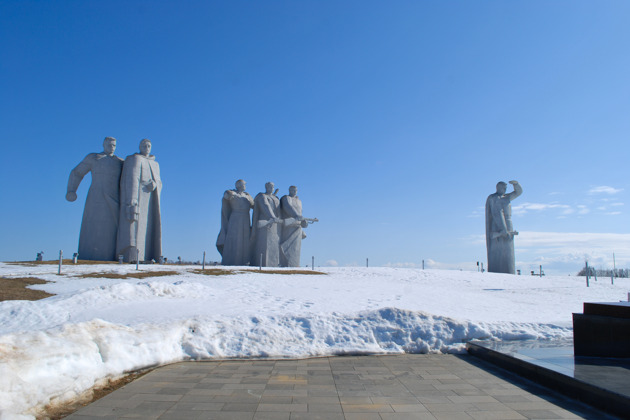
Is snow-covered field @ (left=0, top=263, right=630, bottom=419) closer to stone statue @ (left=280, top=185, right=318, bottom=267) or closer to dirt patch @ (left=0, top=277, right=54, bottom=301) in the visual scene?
dirt patch @ (left=0, top=277, right=54, bottom=301)

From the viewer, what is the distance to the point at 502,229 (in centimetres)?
2719

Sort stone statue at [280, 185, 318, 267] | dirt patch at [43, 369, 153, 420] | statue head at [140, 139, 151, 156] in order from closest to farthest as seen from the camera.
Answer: dirt patch at [43, 369, 153, 420]
statue head at [140, 139, 151, 156]
stone statue at [280, 185, 318, 267]

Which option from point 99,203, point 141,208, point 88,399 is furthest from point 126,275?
point 88,399

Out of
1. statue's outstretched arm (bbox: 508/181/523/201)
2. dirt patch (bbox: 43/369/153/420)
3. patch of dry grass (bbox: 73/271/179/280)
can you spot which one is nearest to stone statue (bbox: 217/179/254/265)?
patch of dry grass (bbox: 73/271/179/280)

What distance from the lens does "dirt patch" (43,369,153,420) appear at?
4.33 metres

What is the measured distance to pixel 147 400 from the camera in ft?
15.7

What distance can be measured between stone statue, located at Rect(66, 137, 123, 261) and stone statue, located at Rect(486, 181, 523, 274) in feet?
73.0

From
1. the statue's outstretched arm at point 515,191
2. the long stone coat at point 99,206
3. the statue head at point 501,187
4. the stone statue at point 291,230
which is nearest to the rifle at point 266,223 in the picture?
the stone statue at point 291,230

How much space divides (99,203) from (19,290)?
10.4 m

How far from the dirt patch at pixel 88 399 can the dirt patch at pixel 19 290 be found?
551 cm

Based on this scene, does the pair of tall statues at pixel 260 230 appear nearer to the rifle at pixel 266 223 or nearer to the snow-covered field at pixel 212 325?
the rifle at pixel 266 223

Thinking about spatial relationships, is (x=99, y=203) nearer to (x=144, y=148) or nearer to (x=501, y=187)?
(x=144, y=148)

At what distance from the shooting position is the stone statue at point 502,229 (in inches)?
1075

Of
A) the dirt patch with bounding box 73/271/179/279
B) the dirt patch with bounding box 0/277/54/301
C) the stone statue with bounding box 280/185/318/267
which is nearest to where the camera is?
the dirt patch with bounding box 0/277/54/301
